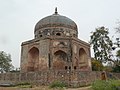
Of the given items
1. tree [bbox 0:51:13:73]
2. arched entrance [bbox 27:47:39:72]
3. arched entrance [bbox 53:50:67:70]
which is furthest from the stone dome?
tree [bbox 0:51:13:73]

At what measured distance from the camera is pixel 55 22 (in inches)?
1147

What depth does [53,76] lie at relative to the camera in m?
19.8

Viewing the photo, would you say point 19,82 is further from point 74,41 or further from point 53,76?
point 74,41

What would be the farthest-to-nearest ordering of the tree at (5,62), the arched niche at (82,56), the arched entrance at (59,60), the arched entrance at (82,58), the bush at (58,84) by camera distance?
the tree at (5,62), the arched niche at (82,56), the arched entrance at (82,58), the arched entrance at (59,60), the bush at (58,84)

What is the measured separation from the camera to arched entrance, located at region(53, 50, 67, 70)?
84.5 ft

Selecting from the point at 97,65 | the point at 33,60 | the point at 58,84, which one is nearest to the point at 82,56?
the point at 97,65

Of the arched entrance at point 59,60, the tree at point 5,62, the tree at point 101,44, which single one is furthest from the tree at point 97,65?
the tree at point 5,62

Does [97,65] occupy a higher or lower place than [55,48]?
lower

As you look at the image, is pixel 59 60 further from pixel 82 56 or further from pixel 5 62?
pixel 5 62

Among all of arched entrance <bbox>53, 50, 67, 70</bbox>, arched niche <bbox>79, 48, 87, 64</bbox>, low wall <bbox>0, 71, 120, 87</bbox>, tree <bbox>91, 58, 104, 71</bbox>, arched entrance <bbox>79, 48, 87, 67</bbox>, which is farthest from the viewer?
tree <bbox>91, 58, 104, 71</bbox>

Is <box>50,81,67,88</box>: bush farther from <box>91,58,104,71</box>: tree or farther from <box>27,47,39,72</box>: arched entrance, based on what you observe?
<box>91,58,104,71</box>: tree

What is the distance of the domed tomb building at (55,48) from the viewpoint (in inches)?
1005

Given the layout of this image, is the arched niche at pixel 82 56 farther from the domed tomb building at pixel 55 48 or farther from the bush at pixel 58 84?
the bush at pixel 58 84

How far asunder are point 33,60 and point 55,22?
21.5 feet
